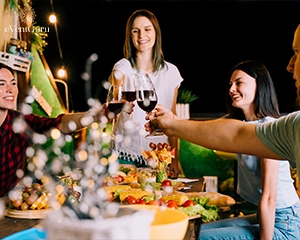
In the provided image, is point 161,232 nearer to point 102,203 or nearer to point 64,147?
point 102,203

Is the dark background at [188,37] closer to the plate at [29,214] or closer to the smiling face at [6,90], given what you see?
the smiling face at [6,90]

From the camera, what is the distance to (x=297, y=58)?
1404mm

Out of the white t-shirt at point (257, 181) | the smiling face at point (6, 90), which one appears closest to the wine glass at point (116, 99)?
the white t-shirt at point (257, 181)

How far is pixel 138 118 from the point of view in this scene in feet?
10.6

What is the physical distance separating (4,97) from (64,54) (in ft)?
14.2

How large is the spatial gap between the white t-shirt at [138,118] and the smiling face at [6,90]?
0.75m

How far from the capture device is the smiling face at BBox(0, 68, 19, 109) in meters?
2.79

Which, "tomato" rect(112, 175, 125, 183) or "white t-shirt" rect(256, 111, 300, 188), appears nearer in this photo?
"white t-shirt" rect(256, 111, 300, 188)

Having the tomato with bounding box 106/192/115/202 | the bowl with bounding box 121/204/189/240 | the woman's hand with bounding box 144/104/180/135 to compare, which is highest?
the woman's hand with bounding box 144/104/180/135

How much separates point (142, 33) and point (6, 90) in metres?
1.04

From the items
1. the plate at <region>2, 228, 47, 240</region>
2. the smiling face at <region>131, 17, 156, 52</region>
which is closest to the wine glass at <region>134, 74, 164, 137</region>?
the plate at <region>2, 228, 47, 240</region>

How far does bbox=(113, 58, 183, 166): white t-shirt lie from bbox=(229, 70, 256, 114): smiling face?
2.61 feet

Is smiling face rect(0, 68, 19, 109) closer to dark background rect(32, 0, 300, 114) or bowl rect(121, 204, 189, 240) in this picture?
bowl rect(121, 204, 189, 240)

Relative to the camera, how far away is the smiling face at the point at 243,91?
8.39 feet
